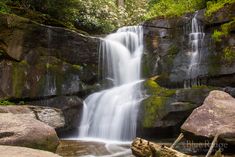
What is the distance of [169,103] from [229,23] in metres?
3.61

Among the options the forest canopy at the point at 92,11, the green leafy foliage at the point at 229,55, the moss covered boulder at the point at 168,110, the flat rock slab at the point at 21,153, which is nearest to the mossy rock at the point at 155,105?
the moss covered boulder at the point at 168,110

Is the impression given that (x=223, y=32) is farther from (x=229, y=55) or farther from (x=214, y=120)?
(x=214, y=120)

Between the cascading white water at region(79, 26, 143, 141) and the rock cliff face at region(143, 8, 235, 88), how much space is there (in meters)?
0.66

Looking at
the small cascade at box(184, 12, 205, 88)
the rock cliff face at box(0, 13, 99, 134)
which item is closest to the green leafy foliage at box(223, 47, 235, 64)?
the small cascade at box(184, 12, 205, 88)

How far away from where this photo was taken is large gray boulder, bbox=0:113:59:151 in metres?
6.82

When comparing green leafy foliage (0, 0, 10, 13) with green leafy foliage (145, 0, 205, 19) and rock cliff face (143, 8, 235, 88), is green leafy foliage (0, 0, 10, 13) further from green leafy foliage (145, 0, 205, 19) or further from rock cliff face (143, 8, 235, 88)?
green leafy foliage (145, 0, 205, 19)

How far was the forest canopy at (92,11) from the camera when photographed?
46.4 feet

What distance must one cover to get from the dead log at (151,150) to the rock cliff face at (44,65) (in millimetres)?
5694

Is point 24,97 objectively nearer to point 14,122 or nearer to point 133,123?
point 133,123

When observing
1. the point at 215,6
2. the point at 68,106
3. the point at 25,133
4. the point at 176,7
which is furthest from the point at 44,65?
the point at 176,7

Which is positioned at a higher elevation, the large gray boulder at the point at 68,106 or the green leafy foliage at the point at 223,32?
the green leafy foliage at the point at 223,32

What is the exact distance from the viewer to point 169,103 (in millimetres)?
11055

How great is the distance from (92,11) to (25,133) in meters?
12.0

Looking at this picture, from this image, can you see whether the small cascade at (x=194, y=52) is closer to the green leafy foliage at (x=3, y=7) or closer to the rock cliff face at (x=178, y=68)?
the rock cliff face at (x=178, y=68)
